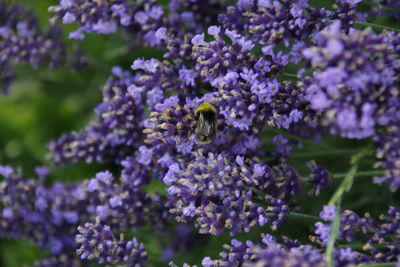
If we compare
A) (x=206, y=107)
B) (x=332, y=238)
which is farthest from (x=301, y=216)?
(x=206, y=107)

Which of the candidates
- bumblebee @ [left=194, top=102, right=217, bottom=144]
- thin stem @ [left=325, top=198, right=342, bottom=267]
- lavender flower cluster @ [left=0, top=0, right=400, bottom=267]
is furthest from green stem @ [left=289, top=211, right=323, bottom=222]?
bumblebee @ [left=194, top=102, right=217, bottom=144]

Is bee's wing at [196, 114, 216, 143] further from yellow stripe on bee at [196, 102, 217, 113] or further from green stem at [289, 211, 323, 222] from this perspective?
green stem at [289, 211, 323, 222]

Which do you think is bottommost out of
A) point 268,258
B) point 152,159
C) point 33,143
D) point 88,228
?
point 268,258

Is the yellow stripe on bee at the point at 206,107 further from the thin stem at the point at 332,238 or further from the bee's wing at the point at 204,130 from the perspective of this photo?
the thin stem at the point at 332,238

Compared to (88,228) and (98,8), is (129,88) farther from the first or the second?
(88,228)

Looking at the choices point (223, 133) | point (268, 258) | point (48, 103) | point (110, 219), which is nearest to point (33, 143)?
point (48, 103)

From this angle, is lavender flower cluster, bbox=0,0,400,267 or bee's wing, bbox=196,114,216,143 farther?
bee's wing, bbox=196,114,216,143
